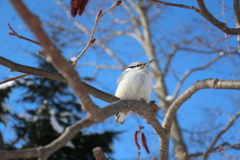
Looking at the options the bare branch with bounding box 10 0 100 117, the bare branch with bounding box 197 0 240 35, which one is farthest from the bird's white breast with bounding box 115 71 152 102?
the bare branch with bounding box 10 0 100 117

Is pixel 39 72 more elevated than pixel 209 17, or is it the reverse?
pixel 209 17

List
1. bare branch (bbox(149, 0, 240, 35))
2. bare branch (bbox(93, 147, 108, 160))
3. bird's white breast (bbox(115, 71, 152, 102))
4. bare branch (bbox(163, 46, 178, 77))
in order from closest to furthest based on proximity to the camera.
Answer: bare branch (bbox(149, 0, 240, 35)), bare branch (bbox(93, 147, 108, 160)), bird's white breast (bbox(115, 71, 152, 102)), bare branch (bbox(163, 46, 178, 77))

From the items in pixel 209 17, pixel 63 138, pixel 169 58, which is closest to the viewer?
pixel 63 138

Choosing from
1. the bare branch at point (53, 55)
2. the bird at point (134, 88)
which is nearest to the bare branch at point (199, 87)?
the bird at point (134, 88)

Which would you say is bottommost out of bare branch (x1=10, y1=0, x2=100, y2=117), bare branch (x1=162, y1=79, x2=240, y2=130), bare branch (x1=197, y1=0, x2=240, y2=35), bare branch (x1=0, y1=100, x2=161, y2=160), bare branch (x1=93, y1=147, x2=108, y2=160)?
bare branch (x1=0, y1=100, x2=161, y2=160)

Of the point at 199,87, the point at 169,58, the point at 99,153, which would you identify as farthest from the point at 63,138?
the point at 169,58

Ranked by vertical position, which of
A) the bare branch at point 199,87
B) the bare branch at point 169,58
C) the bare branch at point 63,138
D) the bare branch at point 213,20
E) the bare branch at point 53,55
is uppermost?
the bare branch at point 169,58

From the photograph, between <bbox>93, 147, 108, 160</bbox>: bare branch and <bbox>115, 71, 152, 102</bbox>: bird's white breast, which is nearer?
<bbox>93, 147, 108, 160</bbox>: bare branch

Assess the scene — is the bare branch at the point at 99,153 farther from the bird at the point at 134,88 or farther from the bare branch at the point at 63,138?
the bird at the point at 134,88

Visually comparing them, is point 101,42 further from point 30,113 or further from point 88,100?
point 88,100

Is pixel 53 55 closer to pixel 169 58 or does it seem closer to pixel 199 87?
pixel 199 87

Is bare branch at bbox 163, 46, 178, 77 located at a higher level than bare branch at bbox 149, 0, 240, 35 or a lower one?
higher

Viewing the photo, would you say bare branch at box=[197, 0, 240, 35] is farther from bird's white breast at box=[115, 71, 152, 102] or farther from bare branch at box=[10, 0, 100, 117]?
bare branch at box=[10, 0, 100, 117]

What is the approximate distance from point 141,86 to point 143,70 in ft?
1.22
